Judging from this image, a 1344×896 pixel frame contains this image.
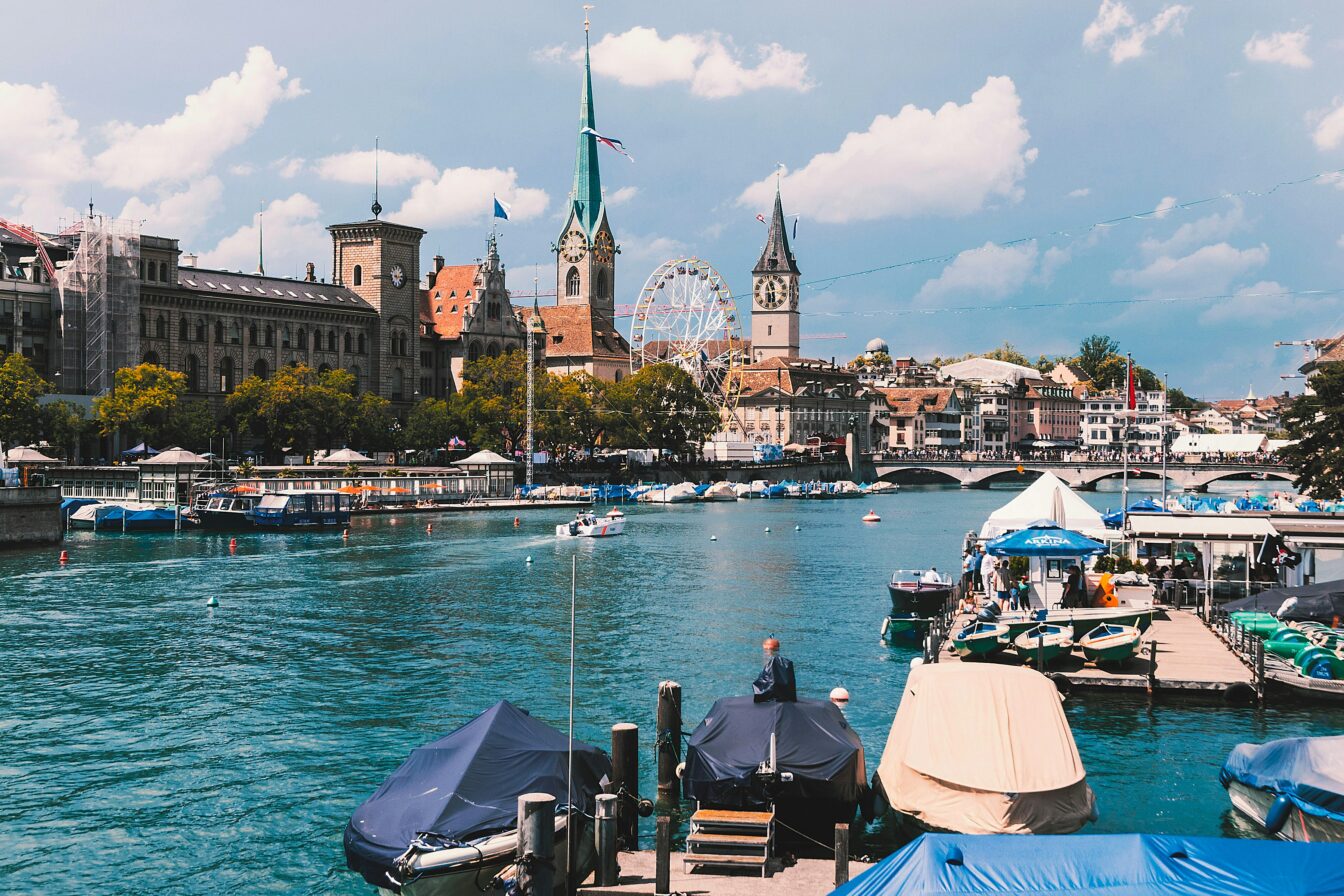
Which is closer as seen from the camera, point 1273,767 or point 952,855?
point 952,855

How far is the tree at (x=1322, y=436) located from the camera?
77000mm

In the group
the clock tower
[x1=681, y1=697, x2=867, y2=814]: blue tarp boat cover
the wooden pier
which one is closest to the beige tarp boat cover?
[x1=681, y1=697, x2=867, y2=814]: blue tarp boat cover

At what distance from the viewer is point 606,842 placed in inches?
708

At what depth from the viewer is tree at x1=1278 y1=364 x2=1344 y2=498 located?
77.0 meters

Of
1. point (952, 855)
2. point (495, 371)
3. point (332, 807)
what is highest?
point (495, 371)

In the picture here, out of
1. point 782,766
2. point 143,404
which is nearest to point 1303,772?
Answer: point 782,766

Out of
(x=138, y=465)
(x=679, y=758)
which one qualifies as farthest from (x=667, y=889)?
(x=138, y=465)

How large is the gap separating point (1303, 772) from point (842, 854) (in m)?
8.67

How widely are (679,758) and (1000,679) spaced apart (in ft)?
20.2

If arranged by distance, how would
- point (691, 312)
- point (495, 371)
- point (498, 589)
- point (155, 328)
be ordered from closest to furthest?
point (498, 589) → point (155, 328) → point (495, 371) → point (691, 312)

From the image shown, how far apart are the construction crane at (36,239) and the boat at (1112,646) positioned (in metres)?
111

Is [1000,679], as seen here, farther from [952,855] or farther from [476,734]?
[476,734]

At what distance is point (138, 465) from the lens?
95.0 m

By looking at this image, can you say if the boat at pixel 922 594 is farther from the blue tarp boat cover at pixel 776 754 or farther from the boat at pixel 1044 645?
the blue tarp boat cover at pixel 776 754
